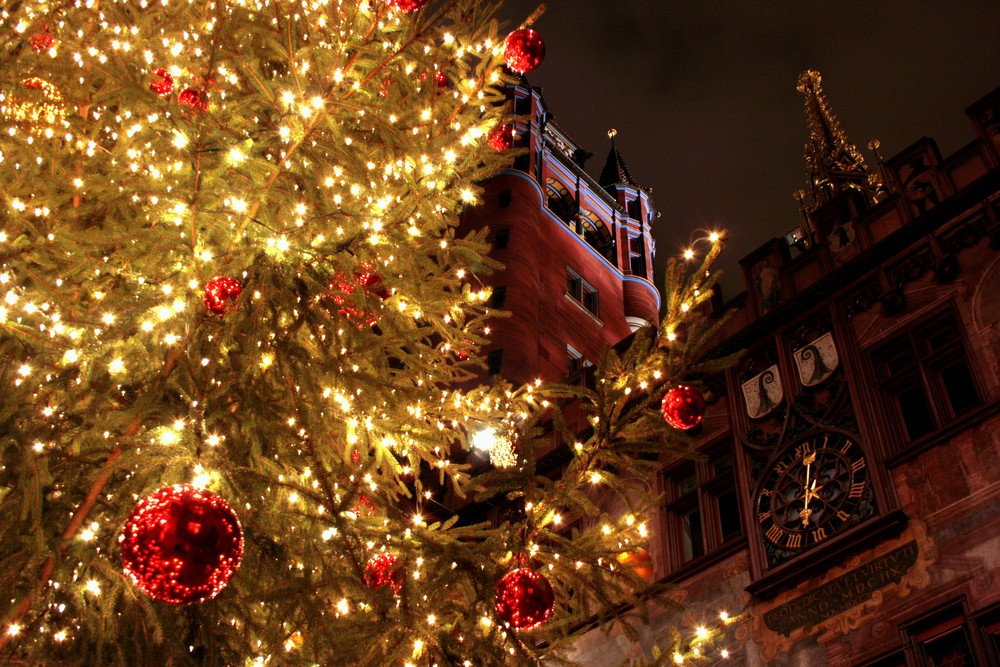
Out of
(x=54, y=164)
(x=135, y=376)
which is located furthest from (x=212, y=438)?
(x=54, y=164)

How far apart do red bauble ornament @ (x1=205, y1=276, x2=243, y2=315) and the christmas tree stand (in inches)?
0.7

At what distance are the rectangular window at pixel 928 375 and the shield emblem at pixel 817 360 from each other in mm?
638

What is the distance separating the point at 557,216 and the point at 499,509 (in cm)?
2344

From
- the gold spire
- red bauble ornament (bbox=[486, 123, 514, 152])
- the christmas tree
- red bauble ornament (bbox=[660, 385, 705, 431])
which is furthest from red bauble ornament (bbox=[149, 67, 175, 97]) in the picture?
the gold spire

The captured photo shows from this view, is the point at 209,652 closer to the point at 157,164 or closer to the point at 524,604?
the point at 524,604

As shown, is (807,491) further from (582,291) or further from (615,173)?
(615,173)

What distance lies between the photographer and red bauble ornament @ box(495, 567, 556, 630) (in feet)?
18.7

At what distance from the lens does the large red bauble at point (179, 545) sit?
14.0ft

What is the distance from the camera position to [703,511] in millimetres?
14477

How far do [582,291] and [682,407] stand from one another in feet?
97.8

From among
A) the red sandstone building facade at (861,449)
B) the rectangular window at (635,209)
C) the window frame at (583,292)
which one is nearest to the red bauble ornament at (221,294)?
the red sandstone building facade at (861,449)

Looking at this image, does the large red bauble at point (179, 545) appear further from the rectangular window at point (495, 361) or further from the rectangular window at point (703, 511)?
the rectangular window at point (495, 361)

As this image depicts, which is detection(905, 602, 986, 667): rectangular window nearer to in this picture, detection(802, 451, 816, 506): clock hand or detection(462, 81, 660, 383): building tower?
detection(802, 451, 816, 506): clock hand

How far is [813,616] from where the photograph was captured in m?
11.4
